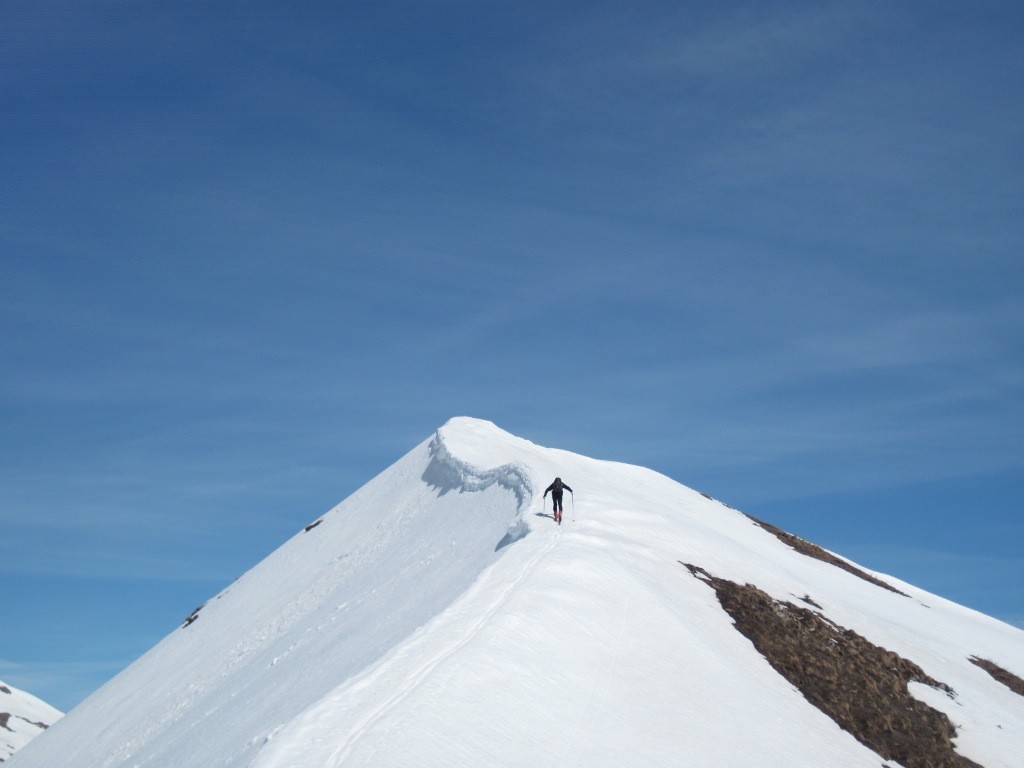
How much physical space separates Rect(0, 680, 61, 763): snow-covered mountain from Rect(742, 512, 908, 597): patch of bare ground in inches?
4963

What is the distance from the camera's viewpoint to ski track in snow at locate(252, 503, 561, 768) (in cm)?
1284

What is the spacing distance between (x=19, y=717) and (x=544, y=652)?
178958mm

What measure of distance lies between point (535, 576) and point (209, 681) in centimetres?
1642

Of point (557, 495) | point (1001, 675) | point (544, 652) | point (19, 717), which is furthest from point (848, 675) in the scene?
point (19, 717)

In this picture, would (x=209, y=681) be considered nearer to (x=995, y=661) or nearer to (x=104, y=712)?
(x=104, y=712)

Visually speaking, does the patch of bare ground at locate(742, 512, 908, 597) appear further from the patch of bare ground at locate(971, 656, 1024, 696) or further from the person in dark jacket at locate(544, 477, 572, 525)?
the person in dark jacket at locate(544, 477, 572, 525)

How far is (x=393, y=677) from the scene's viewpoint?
16.0m

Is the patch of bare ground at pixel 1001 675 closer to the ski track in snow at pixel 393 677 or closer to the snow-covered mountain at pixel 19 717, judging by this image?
the ski track in snow at pixel 393 677

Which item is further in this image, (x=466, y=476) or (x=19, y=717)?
(x=19, y=717)

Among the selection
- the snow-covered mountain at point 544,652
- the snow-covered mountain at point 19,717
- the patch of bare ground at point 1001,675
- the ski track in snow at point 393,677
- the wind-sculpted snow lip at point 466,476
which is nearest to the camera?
the ski track in snow at point 393,677

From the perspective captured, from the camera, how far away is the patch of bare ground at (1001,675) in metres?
30.9

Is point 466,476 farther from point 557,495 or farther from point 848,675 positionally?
point 848,675

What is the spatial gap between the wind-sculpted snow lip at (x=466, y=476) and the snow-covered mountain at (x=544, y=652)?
13cm

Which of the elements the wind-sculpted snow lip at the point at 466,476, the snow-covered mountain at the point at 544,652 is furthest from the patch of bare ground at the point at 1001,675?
the wind-sculpted snow lip at the point at 466,476
